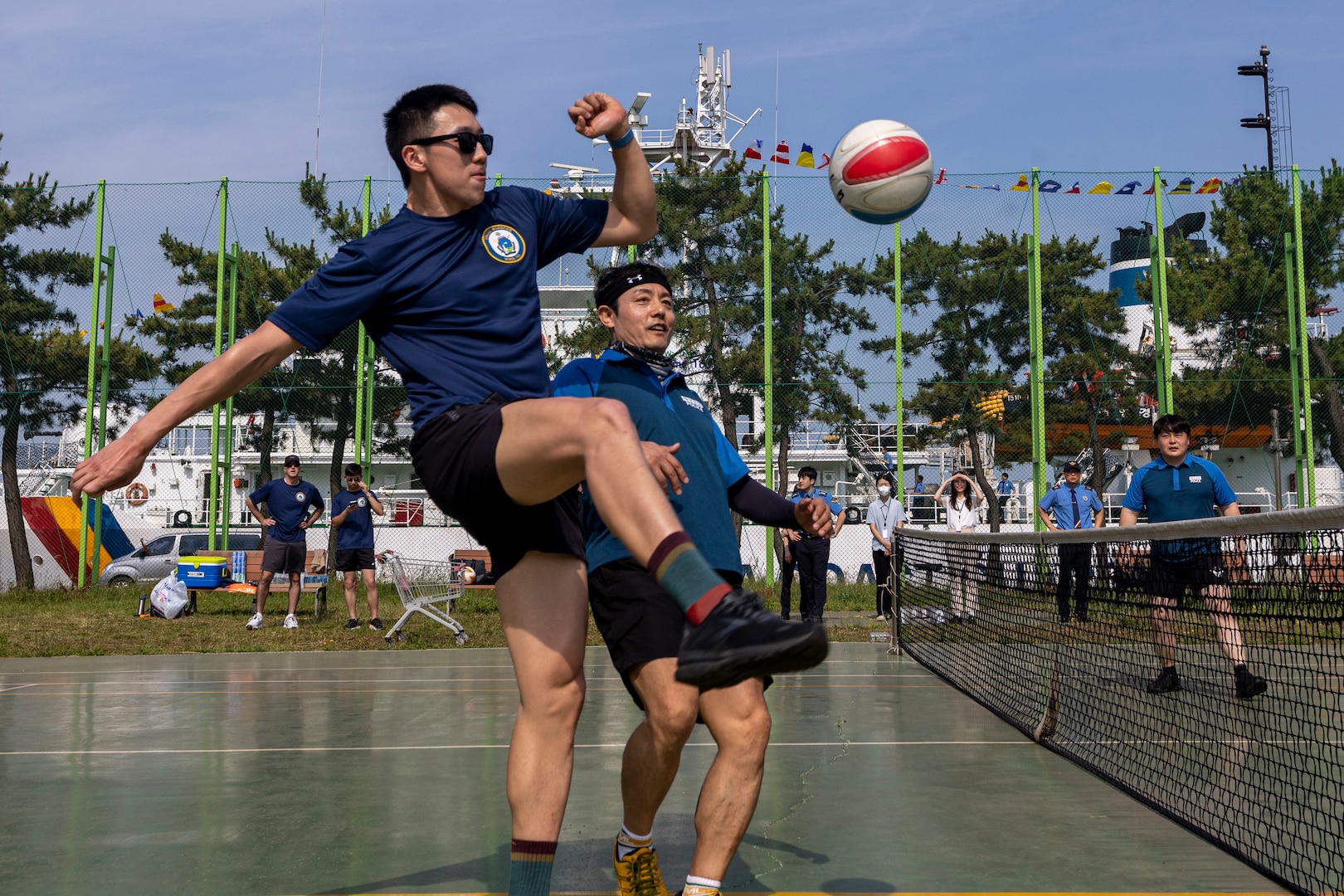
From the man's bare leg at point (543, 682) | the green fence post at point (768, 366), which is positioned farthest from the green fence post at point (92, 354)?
the man's bare leg at point (543, 682)

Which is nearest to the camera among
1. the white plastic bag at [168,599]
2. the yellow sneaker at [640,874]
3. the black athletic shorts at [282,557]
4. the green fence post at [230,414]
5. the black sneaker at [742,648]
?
the black sneaker at [742,648]

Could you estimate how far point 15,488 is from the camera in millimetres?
21062

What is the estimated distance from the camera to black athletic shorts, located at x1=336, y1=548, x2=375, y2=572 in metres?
14.2

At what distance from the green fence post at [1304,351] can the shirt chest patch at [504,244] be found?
1856 centimetres

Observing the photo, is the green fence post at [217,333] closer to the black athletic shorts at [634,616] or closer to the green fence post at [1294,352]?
the green fence post at [1294,352]

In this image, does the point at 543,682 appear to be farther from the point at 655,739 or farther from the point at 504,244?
the point at 504,244

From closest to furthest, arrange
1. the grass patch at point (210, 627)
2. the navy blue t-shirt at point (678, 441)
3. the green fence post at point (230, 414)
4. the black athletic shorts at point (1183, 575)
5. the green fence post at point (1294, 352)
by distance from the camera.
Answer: the navy blue t-shirt at point (678, 441) → the black athletic shorts at point (1183, 575) → the grass patch at point (210, 627) → the green fence post at point (1294, 352) → the green fence post at point (230, 414)

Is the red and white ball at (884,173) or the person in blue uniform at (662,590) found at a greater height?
the red and white ball at (884,173)

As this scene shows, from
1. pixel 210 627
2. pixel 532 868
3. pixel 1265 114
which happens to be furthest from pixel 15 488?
pixel 1265 114

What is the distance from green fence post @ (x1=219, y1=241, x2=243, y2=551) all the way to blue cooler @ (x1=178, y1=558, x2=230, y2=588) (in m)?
3.03

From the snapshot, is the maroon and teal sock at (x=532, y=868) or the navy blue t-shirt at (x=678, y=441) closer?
the maroon and teal sock at (x=532, y=868)

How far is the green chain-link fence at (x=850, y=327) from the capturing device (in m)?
20.1

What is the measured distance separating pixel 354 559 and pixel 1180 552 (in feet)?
31.3

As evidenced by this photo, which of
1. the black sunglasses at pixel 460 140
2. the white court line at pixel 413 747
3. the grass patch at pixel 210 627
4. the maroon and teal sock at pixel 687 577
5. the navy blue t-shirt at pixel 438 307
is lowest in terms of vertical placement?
the white court line at pixel 413 747
